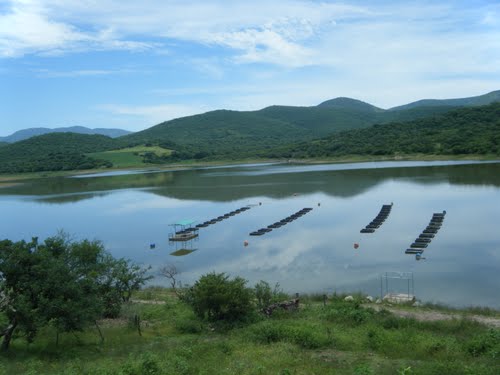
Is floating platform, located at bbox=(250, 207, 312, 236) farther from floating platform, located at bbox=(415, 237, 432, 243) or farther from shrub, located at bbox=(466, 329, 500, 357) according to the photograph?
shrub, located at bbox=(466, 329, 500, 357)

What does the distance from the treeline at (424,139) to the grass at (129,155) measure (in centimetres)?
3282

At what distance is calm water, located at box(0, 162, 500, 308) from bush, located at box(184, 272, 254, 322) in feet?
18.4

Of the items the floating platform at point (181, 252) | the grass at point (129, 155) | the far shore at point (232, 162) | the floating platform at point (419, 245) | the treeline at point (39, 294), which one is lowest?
the floating platform at point (181, 252)

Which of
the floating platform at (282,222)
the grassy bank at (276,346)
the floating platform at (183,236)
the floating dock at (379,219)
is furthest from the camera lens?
the floating platform at (282,222)

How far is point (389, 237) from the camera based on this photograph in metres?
31.6

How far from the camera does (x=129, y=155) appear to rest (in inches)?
5271

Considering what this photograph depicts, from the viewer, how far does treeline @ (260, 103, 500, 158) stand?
3415 inches

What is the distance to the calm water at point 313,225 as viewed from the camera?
23.2 metres

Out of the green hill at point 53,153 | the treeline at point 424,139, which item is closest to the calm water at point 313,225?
the treeline at point 424,139

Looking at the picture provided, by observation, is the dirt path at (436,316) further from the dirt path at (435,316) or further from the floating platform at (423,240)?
the floating platform at (423,240)

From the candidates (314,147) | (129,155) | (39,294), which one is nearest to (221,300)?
(39,294)

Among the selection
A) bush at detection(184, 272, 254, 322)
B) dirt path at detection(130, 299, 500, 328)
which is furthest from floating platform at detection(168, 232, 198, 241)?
dirt path at detection(130, 299, 500, 328)

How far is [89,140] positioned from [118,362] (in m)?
162

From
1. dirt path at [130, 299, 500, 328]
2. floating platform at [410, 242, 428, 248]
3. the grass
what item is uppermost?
the grass
